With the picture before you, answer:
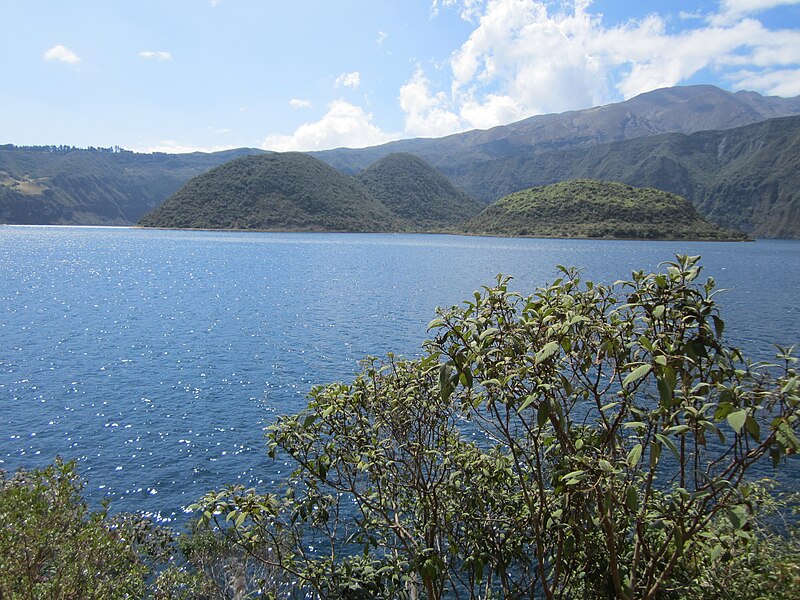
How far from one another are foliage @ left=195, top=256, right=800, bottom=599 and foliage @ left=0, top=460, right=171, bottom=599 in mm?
2560

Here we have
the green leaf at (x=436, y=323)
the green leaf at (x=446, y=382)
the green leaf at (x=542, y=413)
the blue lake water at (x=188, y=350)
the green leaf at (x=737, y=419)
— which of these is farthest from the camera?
the blue lake water at (x=188, y=350)

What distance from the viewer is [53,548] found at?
24.0 feet

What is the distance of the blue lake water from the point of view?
1938 centimetres

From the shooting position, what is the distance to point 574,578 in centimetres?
720

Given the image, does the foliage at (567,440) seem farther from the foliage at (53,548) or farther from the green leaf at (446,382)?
the foliage at (53,548)

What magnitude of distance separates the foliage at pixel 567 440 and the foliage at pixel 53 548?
2560mm

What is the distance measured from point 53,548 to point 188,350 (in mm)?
30671

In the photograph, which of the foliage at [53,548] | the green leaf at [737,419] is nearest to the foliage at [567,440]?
the green leaf at [737,419]

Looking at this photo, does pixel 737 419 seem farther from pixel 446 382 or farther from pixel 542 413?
pixel 446 382

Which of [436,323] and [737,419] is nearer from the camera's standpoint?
[737,419]

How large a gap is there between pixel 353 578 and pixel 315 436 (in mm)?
2979

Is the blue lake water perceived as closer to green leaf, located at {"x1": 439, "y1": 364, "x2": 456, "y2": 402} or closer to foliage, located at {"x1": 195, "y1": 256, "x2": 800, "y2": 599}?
foliage, located at {"x1": 195, "y1": 256, "x2": 800, "y2": 599}

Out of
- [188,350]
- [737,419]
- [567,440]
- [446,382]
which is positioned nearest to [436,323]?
[446,382]

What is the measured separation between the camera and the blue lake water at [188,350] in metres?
19.4
